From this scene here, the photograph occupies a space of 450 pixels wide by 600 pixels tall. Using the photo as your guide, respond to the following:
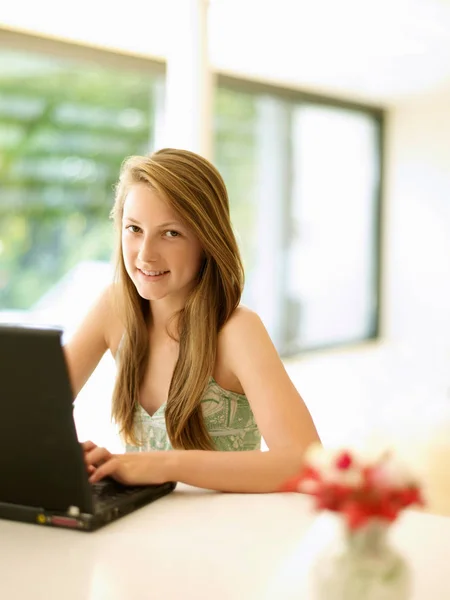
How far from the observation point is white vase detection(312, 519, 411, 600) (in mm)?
767

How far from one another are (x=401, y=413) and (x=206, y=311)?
4178 mm

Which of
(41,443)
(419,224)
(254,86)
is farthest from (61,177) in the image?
(41,443)

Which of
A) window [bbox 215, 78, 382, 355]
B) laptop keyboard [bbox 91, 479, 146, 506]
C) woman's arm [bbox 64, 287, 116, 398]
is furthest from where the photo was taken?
window [bbox 215, 78, 382, 355]

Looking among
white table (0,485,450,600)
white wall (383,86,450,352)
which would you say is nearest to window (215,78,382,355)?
white wall (383,86,450,352)

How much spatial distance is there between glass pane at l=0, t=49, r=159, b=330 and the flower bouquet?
179 inches

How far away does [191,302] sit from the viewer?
1836 mm

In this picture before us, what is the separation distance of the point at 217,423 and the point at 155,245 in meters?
0.41

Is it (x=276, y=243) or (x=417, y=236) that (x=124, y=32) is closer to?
(x=276, y=243)

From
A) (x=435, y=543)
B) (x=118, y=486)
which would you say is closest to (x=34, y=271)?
(x=118, y=486)

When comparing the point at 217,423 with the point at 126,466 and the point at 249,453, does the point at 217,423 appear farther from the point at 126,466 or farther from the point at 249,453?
the point at 126,466

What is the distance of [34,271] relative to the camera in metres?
5.53

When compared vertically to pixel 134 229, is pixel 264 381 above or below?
below

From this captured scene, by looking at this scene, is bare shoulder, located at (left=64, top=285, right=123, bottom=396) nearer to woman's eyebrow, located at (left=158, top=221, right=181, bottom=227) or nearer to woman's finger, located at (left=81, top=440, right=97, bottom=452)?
woman's eyebrow, located at (left=158, top=221, right=181, bottom=227)

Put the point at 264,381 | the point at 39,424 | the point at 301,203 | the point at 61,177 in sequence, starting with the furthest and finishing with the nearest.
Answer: the point at 301,203 → the point at 61,177 → the point at 264,381 → the point at 39,424
